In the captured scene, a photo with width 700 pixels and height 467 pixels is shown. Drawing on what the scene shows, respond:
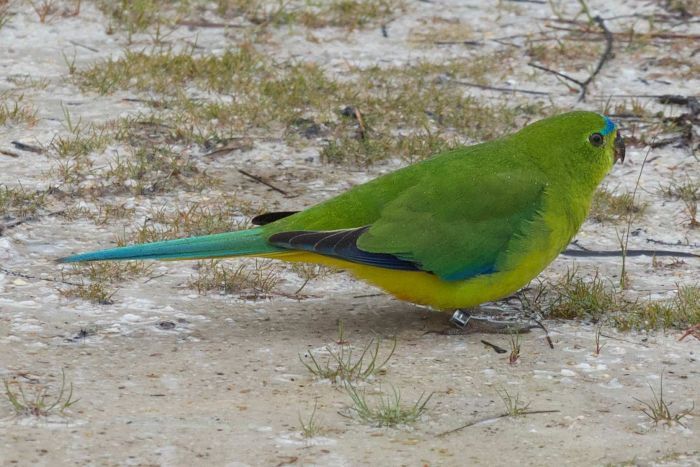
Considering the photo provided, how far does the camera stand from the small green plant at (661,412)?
11.7 ft

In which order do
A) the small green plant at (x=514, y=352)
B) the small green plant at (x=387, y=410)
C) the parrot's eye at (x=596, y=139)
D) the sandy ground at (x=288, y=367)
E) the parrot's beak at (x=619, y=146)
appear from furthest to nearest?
the parrot's beak at (x=619, y=146), the parrot's eye at (x=596, y=139), the small green plant at (x=514, y=352), the small green plant at (x=387, y=410), the sandy ground at (x=288, y=367)

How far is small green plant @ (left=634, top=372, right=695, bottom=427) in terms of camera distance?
356 centimetres

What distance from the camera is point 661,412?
3.57 meters

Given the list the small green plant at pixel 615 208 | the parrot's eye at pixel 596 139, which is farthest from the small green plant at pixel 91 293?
the small green plant at pixel 615 208

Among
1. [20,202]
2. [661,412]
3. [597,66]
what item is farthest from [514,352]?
[597,66]

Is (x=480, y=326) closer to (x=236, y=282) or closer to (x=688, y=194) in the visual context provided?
(x=236, y=282)

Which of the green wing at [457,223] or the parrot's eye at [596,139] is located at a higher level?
the parrot's eye at [596,139]

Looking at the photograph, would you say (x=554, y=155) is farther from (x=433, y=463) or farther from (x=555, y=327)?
(x=433, y=463)

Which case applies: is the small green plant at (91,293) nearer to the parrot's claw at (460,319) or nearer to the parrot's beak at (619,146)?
the parrot's claw at (460,319)

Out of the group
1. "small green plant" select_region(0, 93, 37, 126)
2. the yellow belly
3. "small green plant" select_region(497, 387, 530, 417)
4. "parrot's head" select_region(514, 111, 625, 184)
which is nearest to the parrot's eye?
"parrot's head" select_region(514, 111, 625, 184)

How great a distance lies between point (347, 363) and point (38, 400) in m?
1.02

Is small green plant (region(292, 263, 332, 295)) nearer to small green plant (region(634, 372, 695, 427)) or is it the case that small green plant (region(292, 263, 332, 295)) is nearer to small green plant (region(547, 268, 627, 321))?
small green plant (region(547, 268, 627, 321))

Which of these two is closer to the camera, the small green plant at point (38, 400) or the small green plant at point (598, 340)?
the small green plant at point (38, 400)

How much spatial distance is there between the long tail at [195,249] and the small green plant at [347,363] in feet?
1.43
